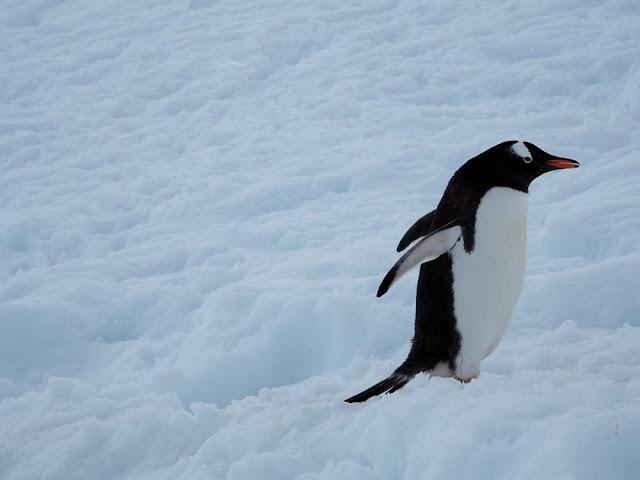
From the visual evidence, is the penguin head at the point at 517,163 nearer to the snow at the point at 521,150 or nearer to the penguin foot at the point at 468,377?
the snow at the point at 521,150

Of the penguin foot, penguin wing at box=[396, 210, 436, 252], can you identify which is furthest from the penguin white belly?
penguin wing at box=[396, 210, 436, 252]

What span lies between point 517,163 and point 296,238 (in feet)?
8.78

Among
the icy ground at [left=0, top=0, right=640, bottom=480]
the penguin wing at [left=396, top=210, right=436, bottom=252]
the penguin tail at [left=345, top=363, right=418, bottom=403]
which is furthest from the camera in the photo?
the penguin wing at [left=396, top=210, right=436, bottom=252]

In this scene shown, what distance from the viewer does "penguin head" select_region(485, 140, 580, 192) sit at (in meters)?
2.31

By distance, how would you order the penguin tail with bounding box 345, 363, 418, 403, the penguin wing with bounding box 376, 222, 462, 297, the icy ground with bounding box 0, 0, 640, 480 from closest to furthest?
the icy ground with bounding box 0, 0, 640, 480 < the penguin wing with bounding box 376, 222, 462, 297 < the penguin tail with bounding box 345, 363, 418, 403

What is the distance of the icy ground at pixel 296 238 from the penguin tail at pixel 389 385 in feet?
0.51

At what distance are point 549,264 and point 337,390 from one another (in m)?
1.53

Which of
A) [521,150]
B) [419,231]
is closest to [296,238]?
[419,231]

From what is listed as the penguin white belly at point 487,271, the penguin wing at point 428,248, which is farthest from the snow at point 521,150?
the penguin wing at point 428,248

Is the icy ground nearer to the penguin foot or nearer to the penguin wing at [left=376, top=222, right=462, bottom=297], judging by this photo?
the penguin foot

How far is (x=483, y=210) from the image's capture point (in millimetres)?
2293

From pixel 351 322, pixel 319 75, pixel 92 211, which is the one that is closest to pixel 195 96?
pixel 319 75

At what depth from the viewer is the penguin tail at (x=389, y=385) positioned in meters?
2.29

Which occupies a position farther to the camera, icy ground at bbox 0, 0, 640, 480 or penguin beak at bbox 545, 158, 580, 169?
penguin beak at bbox 545, 158, 580, 169
